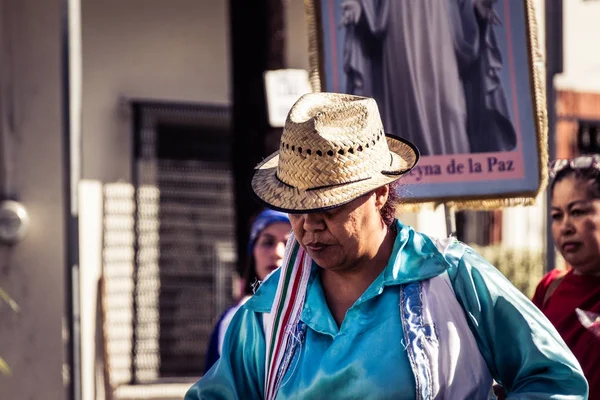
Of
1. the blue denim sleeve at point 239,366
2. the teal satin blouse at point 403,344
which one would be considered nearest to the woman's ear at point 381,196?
the teal satin blouse at point 403,344

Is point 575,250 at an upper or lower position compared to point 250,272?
upper

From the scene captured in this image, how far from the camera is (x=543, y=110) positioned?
4.98 m

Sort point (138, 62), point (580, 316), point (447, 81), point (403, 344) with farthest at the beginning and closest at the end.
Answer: point (138, 62), point (447, 81), point (580, 316), point (403, 344)

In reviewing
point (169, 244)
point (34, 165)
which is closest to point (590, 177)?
point (34, 165)

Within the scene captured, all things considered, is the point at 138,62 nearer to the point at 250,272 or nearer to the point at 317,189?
the point at 250,272

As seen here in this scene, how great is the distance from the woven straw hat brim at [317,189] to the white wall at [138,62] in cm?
627

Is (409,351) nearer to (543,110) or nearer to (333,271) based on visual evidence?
(333,271)

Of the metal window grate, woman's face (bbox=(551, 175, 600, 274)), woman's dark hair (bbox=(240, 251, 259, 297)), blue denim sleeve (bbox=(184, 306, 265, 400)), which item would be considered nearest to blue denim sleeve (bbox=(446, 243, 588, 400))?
blue denim sleeve (bbox=(184, 306, 265, 400))

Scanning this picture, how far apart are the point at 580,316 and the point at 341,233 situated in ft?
4.66

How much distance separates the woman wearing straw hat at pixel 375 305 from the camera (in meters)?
3.43

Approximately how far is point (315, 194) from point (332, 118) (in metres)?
0.22

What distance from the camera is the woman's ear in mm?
3594

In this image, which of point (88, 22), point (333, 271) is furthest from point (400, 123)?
point (88, 22)

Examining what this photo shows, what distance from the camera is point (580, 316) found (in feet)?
15.1
